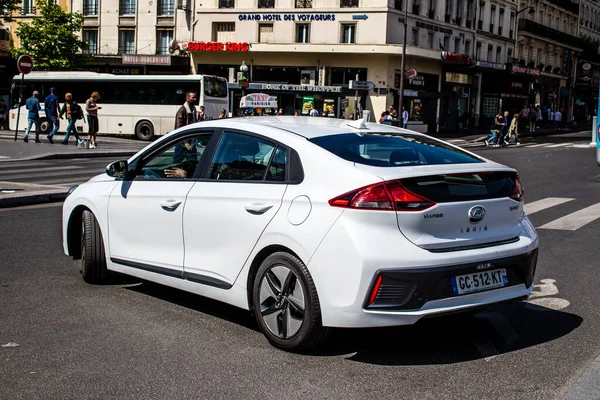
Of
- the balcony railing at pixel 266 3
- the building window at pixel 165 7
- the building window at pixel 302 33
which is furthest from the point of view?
the building window at pixel 165 7

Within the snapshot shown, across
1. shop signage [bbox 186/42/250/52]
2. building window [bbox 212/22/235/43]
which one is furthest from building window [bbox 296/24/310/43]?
building window [bbox 212/22/235/43]

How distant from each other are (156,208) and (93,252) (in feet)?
→ 3.15

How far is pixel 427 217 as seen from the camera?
444 centimetres

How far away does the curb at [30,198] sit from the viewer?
437 inches

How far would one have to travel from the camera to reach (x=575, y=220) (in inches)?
427

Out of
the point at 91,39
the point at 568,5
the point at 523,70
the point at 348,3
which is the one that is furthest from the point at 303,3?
the point at 568,5

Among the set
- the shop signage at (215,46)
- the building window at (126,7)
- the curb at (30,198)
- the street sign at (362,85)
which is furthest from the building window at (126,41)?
the curb at (30,198)

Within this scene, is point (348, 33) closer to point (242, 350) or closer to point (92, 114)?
point (92, 114)

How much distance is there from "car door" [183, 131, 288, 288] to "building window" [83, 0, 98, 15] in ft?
167

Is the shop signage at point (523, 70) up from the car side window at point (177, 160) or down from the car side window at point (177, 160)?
up

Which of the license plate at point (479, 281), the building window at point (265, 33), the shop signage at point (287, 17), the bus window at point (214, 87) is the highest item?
the shop signage at point (287, 17)

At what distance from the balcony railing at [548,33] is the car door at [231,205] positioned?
211ft

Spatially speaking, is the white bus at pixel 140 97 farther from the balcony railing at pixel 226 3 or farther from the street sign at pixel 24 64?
the balcony railing at pixel 226 3

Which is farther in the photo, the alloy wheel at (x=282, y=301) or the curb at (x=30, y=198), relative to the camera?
the curb at (x=30, y=198)
